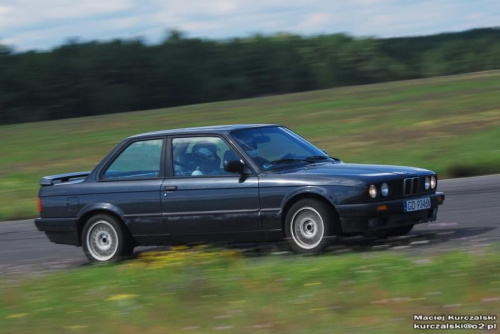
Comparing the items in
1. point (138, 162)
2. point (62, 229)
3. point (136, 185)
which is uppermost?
point (138, 162)

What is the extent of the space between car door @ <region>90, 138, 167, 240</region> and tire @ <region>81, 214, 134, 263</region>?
6.0 inches

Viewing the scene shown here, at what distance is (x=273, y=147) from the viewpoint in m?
10.4

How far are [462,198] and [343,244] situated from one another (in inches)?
162

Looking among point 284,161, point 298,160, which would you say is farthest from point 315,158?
point 284,161

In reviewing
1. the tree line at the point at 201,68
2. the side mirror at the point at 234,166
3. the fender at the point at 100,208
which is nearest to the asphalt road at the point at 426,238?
the fender at the point at 100,208

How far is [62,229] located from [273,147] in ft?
8.89

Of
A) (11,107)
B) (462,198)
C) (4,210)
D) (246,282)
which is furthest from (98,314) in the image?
(11,107)

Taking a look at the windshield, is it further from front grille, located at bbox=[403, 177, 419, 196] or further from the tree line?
the tree line

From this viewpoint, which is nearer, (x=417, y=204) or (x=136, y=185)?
(x=417, y=204)

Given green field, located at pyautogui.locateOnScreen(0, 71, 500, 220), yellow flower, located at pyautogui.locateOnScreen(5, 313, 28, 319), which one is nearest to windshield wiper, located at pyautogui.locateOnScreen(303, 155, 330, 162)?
yellow flower, located at pyautogui.locateOnScreen(5, 313, 28, 319)

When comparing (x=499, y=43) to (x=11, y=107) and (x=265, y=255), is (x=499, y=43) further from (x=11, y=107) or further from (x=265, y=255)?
(x=265, y=255)

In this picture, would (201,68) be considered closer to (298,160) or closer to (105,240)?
(105,240)

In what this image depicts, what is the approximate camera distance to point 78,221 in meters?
10.8

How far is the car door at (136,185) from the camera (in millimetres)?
10398
